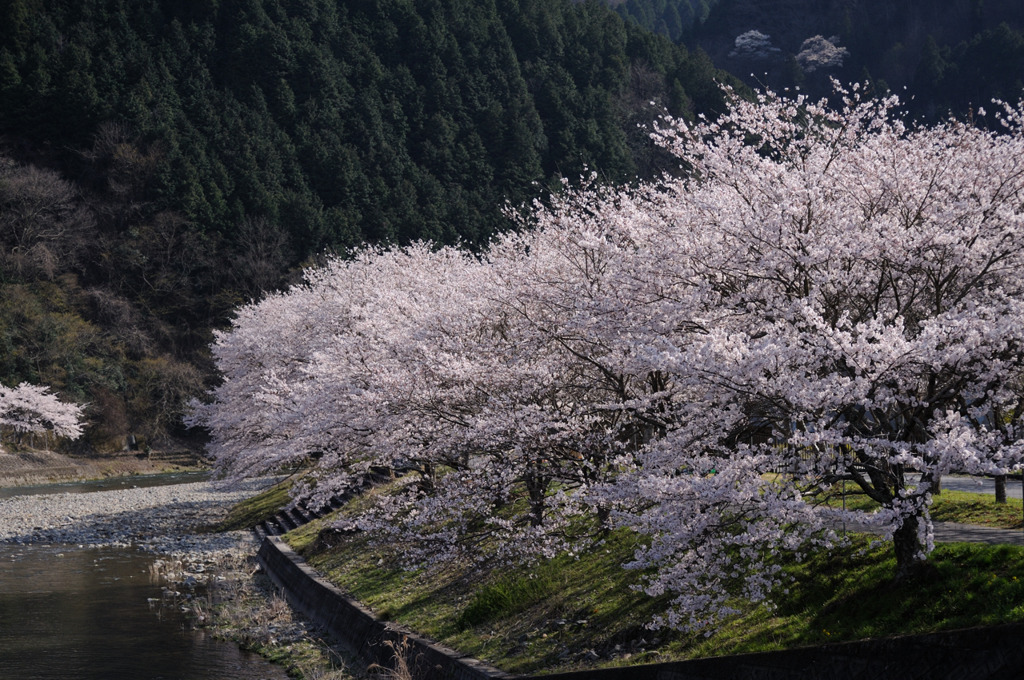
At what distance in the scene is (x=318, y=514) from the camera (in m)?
26.3

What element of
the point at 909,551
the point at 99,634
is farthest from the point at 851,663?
the point at 99,634

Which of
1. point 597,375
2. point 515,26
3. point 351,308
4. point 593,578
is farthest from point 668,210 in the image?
point 515,26

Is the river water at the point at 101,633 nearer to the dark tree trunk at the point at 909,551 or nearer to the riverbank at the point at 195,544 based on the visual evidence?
the riverbank at the point at 195,544

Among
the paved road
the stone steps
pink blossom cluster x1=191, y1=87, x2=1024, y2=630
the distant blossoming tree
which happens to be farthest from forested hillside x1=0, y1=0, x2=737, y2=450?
A: the paved road

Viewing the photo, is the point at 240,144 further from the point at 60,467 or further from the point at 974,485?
the point at 974,485

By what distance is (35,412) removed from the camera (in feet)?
176

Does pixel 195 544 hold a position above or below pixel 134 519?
below

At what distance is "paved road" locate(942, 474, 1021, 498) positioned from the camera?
53.1 feet

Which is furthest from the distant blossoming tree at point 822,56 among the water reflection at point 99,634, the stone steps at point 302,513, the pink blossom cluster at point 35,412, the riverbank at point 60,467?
the water reflection at point 99,634

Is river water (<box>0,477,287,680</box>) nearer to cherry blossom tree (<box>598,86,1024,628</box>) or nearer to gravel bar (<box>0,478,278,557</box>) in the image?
gravel bar (<box>0,478,278,557</box>)

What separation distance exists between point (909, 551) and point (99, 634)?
14.1 m

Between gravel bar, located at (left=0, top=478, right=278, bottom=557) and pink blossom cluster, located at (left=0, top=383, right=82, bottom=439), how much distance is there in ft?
40.9

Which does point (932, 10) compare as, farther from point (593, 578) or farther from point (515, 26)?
point (593, 578)

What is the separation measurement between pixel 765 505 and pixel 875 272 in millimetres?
4379
